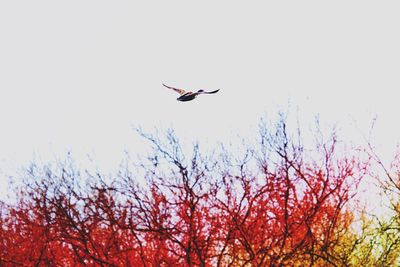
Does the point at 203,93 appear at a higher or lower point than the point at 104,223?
higher

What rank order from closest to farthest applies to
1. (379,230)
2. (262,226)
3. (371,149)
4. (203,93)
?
(203,93) → (379,230) → (262,226) → (371,149)

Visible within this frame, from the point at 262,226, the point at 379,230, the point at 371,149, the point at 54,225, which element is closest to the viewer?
the point at 379,230

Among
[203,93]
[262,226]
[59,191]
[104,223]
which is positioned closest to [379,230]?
[262,226]

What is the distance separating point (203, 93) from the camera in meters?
18.3

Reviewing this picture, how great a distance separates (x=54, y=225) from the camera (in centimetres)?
2547

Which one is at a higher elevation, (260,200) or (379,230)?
(260,200)

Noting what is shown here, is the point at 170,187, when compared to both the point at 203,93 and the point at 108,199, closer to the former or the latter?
the point at 108,199

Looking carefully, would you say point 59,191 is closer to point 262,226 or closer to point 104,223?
point 104,223

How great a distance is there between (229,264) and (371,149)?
272 inches

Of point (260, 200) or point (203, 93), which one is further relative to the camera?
point (260, 200)

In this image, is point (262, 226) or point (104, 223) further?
point (104, 223)

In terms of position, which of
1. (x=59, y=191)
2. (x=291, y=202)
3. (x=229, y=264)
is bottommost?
(x=229, y=264)

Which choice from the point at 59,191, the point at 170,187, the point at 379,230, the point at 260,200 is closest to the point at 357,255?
the point at 379,230

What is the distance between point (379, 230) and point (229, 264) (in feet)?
15.1
